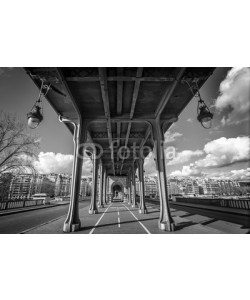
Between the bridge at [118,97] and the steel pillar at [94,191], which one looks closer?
the bridge at [118,97]

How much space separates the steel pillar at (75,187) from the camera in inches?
293

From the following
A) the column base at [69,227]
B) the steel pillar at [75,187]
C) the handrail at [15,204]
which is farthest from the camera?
the handrail at [15,204]

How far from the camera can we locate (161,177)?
8.25 meters

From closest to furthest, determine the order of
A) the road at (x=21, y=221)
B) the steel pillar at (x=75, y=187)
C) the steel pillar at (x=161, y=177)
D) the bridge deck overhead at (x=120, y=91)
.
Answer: the bridge deck overhead at (x=120, y=91), the steel pillar at (x=75, y=187), the steel pillar at (x=161, y=177), the road at (x=21, y=221)

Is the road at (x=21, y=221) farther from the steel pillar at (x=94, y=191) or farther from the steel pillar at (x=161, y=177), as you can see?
the steel pillar at (x=161, y=177)

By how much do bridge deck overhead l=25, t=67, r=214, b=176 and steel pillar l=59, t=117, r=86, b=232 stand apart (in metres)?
1.07

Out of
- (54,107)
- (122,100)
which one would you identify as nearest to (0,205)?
(54,107)

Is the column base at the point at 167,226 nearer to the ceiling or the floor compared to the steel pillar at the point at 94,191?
nearer to the floor

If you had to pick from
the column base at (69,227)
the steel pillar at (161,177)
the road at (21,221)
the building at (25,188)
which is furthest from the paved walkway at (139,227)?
the building at (25,188)

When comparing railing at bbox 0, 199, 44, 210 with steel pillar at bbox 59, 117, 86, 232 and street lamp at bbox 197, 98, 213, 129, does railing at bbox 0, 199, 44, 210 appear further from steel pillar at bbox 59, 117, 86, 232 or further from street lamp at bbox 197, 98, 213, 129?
street lamp at bbox 197, 98, 213, 129

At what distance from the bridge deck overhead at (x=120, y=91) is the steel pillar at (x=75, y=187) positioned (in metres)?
1.07

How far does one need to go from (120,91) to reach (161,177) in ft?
17.3

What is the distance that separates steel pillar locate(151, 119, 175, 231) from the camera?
297 inches
